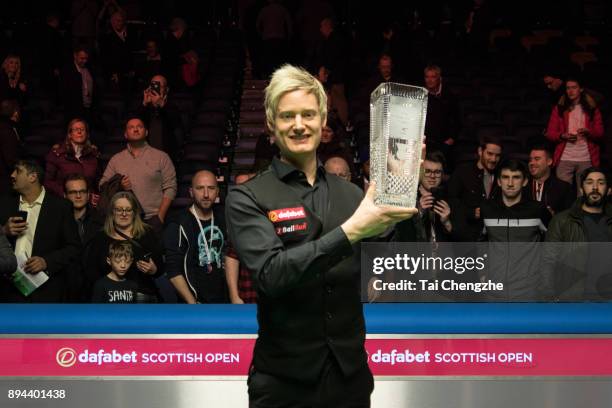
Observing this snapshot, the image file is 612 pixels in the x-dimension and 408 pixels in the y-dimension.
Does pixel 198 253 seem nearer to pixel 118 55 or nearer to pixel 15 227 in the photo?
pixel 15 227

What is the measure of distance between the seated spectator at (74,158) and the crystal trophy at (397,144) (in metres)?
5.21

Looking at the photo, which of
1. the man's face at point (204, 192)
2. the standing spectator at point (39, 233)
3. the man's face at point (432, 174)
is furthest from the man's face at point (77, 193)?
the man's face at point (432, 174)

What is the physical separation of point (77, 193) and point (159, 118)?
74.1 inches

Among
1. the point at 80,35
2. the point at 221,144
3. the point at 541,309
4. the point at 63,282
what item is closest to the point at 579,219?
the point at 541,309

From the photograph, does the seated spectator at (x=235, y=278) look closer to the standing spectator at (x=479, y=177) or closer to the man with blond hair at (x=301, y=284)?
the standing spectator at (x=479, y=177)

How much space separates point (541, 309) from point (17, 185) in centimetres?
319

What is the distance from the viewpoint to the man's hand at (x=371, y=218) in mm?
1908

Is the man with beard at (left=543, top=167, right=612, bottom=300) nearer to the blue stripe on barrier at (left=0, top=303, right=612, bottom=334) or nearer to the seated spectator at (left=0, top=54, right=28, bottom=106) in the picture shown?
the blue stripe on barrier at (left=0, top=303, right=612, bottom=334)

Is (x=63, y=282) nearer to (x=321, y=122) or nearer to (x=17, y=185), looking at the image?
(x=17, y=185)

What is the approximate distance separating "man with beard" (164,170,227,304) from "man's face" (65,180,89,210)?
35.2 inches

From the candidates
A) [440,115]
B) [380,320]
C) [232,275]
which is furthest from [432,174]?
[380,320]

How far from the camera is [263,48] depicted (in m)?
10.5

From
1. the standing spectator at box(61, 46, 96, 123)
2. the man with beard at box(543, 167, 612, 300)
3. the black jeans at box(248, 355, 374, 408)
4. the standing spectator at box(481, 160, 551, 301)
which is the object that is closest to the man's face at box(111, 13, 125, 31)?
the standing spectator at box(61, 46, 96, 123)

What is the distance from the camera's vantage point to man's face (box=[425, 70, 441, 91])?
8.12 m
